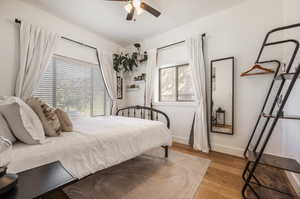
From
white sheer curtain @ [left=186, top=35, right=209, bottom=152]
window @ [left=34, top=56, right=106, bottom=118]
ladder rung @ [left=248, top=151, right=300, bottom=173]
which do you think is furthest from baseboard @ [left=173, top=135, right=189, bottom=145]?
window @ [left=34, top=56, right=106, bottom=118]

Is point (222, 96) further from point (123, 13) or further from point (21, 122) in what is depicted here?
point (21, 122)

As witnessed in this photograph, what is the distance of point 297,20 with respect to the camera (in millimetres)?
1924

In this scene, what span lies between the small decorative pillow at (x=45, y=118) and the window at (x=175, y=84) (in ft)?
8.63

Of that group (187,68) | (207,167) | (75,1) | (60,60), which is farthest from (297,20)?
(60,60)

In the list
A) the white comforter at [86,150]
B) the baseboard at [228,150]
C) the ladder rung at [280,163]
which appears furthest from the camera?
the baseboard at [228,150]

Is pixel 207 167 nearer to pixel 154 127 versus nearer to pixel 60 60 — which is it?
pixel 154 127

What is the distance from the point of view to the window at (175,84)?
3.24 metres

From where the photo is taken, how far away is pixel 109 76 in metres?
3.79

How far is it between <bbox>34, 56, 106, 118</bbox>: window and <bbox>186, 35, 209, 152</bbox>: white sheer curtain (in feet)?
8.26

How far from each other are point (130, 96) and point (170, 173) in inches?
112

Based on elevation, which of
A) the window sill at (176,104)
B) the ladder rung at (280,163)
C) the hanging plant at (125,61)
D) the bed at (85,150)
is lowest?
the ladder rung at (280,163)

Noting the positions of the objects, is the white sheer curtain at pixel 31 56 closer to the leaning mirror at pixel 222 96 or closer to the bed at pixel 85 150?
the bed at pixel 85 150

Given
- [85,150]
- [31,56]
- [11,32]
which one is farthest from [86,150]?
[11,32]

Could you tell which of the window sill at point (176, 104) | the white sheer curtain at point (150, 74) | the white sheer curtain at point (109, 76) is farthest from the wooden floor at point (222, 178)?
the white sheer curtain at point (109, 76)
